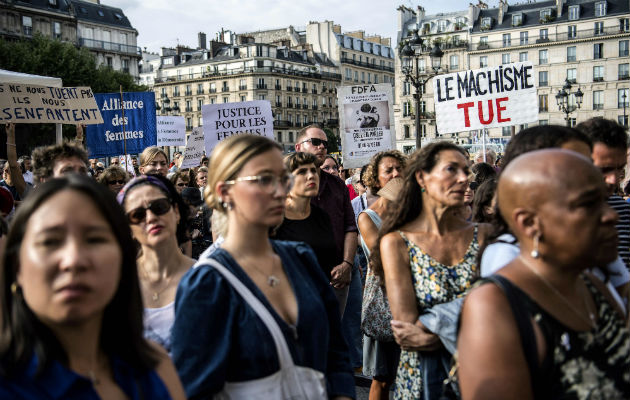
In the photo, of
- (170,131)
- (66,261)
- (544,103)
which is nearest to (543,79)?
(544,103)

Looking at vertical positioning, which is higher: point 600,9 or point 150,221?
point 600,9

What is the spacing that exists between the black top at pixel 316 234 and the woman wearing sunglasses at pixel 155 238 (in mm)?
1427

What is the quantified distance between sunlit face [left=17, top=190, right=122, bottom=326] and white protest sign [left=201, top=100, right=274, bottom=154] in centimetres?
736

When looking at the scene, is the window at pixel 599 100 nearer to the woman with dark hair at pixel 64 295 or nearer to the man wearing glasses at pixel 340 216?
the man wearing glasses at pixel 340 216

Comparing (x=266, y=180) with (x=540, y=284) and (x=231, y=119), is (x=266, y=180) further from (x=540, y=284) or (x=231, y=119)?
(x=231, y=119)

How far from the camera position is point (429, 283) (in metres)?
3.12

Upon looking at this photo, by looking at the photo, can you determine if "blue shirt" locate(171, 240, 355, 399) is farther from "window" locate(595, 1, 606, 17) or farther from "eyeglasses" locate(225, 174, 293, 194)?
"window" locate(595, 1, 606, 17)

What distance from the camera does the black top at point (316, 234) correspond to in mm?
4695

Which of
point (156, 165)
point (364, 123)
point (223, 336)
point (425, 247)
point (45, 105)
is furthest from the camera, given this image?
point (364, 123)

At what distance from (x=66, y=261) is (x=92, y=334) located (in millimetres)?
266

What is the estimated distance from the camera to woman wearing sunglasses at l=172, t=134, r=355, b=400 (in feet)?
7.43

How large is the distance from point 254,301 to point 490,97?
810 cm

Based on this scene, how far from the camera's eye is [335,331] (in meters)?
2.70

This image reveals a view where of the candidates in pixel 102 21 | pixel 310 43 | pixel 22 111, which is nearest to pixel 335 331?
pixel 22 111
